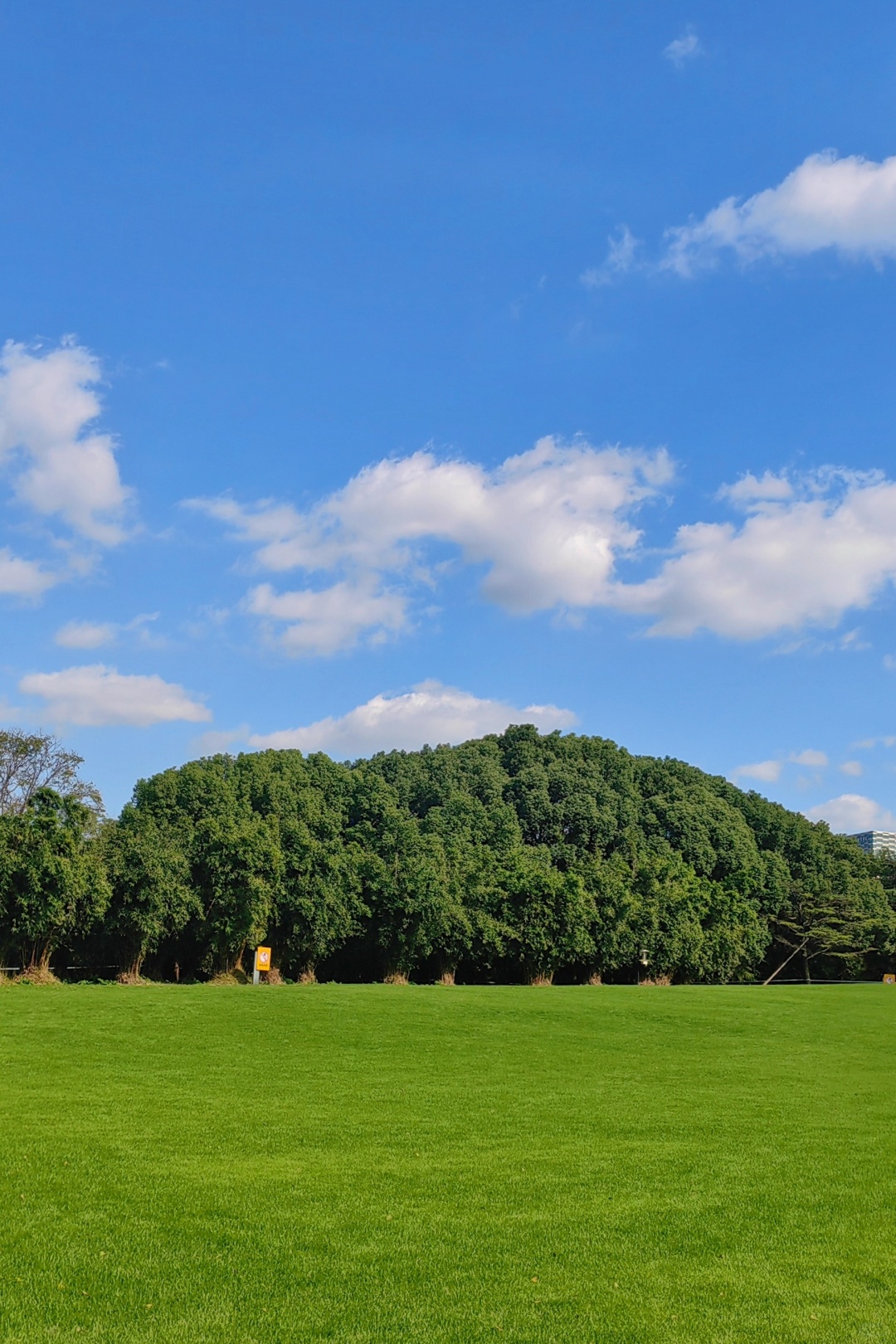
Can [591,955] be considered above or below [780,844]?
below

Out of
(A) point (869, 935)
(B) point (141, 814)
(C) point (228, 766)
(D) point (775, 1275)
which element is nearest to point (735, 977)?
(A) point (869, 935)

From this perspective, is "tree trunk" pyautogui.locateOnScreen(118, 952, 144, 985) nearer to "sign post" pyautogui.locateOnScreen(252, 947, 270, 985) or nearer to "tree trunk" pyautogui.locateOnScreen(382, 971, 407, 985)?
"sign post" pyautogui.locateOnScreen(252, 947, 270, 985)

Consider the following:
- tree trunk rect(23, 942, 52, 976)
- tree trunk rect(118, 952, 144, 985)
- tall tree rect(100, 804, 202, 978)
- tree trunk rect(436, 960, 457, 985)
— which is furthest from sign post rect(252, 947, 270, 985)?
tree trunk rect(436, 960, 457, 985)

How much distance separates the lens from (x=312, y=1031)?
23.6m

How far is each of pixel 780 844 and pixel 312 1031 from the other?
61627mm

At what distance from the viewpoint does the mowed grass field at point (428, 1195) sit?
21.3 feet

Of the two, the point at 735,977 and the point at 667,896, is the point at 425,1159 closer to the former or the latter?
the point at 667,896

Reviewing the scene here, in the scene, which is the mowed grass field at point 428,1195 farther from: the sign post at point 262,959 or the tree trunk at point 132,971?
the sign post at point 262,959

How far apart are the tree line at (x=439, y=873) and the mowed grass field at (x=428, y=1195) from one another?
18452 mm

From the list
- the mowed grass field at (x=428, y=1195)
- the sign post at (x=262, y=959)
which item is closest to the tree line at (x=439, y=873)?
the sign post at (x=262, y=959)

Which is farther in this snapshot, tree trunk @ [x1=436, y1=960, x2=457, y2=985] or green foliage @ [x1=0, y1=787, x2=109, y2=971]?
tree trunk @ [x1=436, y1=960, x2=457, y2=985]

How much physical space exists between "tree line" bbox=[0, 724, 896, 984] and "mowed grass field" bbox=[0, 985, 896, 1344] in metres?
18.5

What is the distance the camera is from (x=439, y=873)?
1919 inches

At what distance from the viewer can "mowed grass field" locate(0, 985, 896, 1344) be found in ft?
21.3
